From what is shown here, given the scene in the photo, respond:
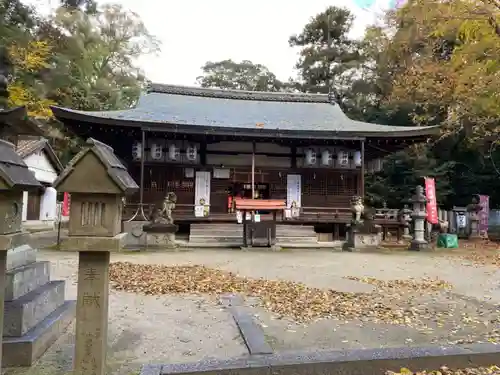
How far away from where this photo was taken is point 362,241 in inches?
560

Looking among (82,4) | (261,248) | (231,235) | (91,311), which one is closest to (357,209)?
(261,248)

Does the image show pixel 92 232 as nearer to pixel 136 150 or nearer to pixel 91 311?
pixel 91 311

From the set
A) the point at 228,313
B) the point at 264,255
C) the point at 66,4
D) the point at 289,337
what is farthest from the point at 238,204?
the point at 66,4

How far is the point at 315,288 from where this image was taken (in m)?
7.18

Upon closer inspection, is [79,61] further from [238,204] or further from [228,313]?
[228,313]

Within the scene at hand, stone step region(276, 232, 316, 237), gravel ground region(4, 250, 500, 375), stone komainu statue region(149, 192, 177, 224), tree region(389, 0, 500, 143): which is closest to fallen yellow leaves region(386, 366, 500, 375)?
gravel ground region(4, 250, 500, 375)

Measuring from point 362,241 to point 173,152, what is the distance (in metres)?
8.43

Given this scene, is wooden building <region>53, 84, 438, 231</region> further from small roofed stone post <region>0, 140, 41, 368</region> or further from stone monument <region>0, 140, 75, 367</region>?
small roofed stone post <region>0, 140, 41, 368</region>

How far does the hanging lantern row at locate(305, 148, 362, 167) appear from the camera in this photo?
16562 mm

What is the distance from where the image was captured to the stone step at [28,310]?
3432 millimetres

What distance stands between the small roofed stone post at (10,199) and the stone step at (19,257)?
44.2 inches

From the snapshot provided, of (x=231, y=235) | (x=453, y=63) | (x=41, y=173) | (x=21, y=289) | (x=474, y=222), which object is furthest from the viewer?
(x=41, y=173)

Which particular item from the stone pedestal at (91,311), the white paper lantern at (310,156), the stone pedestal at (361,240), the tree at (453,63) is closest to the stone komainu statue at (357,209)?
the stone pedestal at (361,240)

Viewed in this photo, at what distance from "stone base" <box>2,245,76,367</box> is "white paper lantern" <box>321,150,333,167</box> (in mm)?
13473
